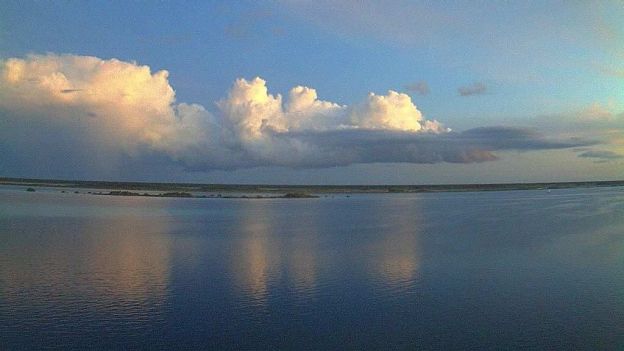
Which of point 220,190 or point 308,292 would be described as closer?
point 308,292

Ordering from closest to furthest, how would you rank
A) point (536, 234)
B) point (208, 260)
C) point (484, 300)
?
point (484, 300) → point (208, 260) → point (536, 234)

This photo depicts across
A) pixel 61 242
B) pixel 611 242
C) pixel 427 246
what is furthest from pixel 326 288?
pixel 611 242

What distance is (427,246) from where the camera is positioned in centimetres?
2008

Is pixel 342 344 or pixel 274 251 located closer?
pixel 342 344

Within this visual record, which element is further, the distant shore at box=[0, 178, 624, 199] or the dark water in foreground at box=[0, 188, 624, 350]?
the distant shore at box=[0, 178, 624, 199]

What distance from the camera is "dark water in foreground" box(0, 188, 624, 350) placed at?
9.05 m

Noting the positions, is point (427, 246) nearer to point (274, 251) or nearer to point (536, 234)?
point (274, 251)

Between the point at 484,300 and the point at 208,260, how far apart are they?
835 cm

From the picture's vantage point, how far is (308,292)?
40.1ft

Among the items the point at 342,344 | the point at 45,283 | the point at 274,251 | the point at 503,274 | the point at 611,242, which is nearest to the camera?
the point at 342,344

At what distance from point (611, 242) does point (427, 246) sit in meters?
8.20

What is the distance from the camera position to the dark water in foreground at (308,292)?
9055mm

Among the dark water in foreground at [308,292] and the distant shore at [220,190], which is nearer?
the dark water in foreground at [308,292]

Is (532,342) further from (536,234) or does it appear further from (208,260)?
(536,234)
